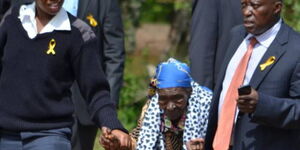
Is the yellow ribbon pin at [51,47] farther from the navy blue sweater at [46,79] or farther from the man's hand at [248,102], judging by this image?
the man's hand at [248,102]

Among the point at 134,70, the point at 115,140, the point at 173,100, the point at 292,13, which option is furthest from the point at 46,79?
the point at 134,70

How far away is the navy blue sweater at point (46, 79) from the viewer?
21.0ft

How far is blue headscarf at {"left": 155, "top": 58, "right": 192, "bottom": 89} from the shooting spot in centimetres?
704

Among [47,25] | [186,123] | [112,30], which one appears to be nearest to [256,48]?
[186,123]

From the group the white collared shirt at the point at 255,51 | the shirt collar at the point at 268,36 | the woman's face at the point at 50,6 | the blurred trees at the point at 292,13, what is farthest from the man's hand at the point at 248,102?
the blurred trees at the point at 292,13

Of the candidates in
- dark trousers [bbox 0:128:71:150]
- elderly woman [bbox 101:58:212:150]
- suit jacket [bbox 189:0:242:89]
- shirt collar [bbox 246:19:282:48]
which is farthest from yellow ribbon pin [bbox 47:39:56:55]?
suit jacket [bbox 189:0:242:89]

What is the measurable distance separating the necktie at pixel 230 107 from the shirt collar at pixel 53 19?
3.64 feet

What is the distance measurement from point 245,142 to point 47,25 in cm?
144

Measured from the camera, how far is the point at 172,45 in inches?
629

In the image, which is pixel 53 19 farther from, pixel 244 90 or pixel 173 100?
pixel 244 90

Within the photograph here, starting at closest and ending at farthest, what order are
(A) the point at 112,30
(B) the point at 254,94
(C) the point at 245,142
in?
(B) the point at 254,94, (C) the point at 245,142, (A) the point at 112,30

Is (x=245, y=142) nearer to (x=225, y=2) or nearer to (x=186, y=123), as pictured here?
(x=186, y=123)

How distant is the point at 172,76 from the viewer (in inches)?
278

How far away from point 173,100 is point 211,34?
1.23m
